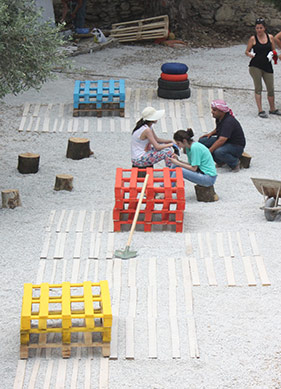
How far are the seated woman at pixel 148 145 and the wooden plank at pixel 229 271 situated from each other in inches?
95.0

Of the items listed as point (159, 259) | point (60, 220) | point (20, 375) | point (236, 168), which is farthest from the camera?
point (236, 168)

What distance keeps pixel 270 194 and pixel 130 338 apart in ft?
9.60

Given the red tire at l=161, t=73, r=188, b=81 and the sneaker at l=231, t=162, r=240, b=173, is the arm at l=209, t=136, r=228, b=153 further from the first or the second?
the red tire at l=161, t=73, r=188, b=81

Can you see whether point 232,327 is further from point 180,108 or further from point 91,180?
point 180,108

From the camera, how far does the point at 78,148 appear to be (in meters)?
11.2

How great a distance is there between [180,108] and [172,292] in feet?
23.6

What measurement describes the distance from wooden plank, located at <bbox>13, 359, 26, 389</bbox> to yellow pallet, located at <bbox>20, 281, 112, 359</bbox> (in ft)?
0.24

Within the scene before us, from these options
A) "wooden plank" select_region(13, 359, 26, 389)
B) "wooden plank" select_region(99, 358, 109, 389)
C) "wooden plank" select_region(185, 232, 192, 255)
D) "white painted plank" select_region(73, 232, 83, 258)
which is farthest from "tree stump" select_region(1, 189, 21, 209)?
"wooden plank" select_region(99, 358, 109, 389)

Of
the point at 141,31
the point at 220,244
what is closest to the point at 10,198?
the point at 220,244

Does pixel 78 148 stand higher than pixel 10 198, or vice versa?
pixel 10 198

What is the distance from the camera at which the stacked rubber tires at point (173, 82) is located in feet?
44.7

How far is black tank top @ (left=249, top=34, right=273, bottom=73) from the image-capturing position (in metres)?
12.6

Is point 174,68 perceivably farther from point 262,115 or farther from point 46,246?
point 46,246

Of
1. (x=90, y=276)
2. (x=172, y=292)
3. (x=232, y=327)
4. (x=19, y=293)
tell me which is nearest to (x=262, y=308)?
(x=232, y=327)
